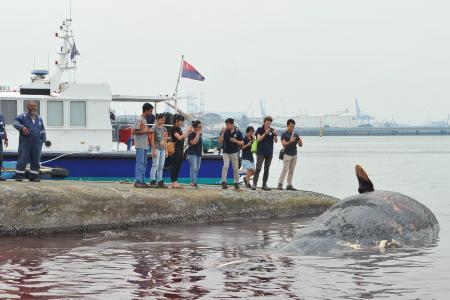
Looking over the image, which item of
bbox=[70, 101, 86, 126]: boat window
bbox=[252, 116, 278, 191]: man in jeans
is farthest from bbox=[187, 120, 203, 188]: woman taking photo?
bbox=[70, 101, 86, 126]: boat window

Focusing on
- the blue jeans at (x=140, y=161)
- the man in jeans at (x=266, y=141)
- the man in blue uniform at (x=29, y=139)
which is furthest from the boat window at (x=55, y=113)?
the blue jeans at (x=140, y=161)

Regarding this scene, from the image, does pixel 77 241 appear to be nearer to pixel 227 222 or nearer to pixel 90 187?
pixel 90 187

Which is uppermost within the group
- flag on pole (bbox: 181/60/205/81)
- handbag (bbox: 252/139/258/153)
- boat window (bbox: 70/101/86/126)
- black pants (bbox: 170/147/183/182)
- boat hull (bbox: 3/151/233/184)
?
flag on pole (bbox: 181/60/205/81)

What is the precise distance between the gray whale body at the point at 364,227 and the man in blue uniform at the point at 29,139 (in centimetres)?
685

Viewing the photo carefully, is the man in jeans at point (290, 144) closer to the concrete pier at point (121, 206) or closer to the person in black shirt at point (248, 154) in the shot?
the concrete pier at point (121, 206)

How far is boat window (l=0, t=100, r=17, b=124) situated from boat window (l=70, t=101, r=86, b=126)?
179 centimetres

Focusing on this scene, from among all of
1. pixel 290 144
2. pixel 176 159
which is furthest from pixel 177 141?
pixel 290 144

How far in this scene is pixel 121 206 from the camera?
18.5 metres

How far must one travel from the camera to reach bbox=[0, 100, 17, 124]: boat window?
87.6ft

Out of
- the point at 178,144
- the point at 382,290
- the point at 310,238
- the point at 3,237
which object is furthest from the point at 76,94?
the point at 382,290

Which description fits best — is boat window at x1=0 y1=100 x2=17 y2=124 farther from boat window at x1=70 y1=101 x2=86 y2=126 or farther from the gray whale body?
the gray whale body

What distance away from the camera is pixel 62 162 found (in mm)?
26109

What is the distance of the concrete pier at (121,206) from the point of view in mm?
17078

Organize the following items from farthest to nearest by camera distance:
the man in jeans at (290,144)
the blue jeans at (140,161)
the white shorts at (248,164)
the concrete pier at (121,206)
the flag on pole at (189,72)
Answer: the flag on pole at (189,72), the white shorts at (248,164), the man in jeans at (290,144), the blue jeans at (140,161), the concrete pier at (121,206)
